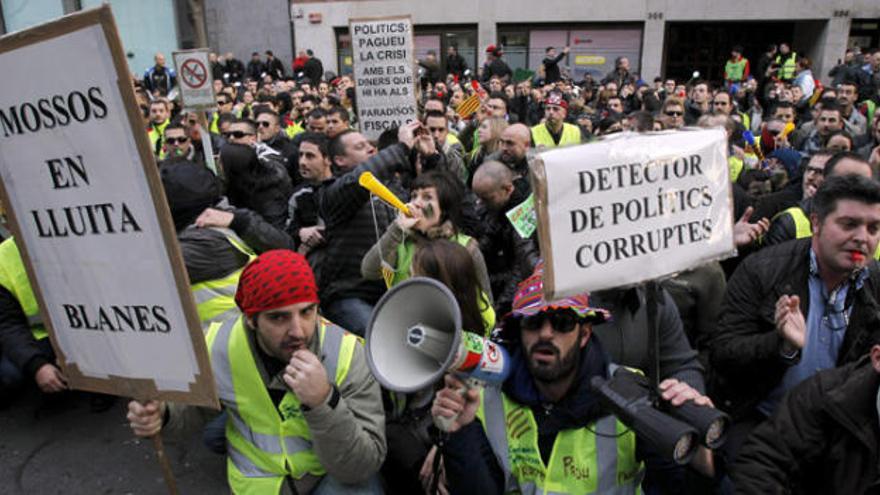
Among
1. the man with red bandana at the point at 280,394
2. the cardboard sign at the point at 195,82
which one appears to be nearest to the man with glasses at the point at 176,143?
the cardboard sign at the point at 195,82

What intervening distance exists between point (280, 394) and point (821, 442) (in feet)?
5.90

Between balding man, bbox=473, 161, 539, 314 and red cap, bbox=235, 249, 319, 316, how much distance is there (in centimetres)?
172

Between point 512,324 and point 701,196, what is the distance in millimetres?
788

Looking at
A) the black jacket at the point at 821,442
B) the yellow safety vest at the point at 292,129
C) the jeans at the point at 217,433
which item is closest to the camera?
the black jacket at the point at 821,442

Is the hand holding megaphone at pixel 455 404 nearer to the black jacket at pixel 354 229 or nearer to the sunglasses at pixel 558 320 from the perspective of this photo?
the sunglasses at pixel 558 320

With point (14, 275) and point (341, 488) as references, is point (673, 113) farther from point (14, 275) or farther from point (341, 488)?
point (14, 275)

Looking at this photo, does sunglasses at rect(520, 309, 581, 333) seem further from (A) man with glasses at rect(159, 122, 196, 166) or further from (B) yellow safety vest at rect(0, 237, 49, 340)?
(A) man with glasses at rect(159, 122, 196, 166)

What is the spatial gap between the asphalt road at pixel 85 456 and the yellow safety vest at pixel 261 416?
131cm

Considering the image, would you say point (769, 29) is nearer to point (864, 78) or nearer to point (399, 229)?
point (864, 78)

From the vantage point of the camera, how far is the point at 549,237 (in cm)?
166

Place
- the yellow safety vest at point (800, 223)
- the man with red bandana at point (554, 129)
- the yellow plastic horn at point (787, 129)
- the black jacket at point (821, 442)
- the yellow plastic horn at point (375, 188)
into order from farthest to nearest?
the yellow plastic horn at point (787, 129) < the man with red bandana at point (554, 129) < the yellow safety vest at point (800, 223) < the yellow plastic horn at point (375, 188) < the black jacket at point (821, 442)

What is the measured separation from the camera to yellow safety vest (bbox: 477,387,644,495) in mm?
2123

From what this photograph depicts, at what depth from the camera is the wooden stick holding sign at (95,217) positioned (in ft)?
5.77

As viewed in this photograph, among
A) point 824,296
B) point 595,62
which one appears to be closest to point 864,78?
point 595,62
